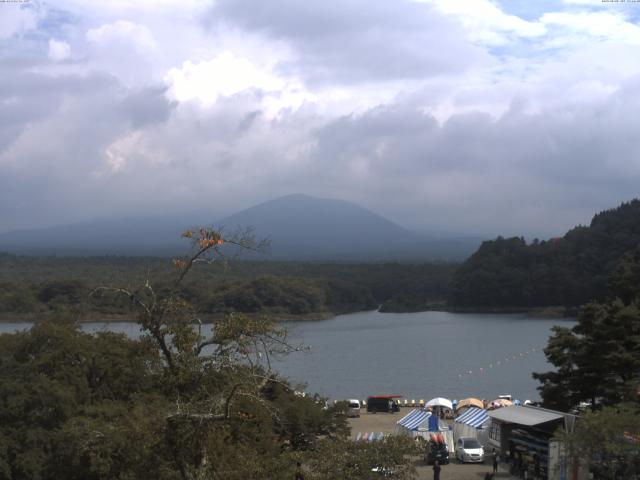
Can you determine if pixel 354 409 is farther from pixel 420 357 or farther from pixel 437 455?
pixel 420 357

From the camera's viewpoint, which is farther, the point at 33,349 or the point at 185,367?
the point at 33,349

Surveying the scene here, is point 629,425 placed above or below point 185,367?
below

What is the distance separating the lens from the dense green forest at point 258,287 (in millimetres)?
44000

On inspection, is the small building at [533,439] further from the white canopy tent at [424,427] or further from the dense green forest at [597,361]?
the white canopy tent at [424,427]

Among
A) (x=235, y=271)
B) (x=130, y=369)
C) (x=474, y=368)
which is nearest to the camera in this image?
(x=130, y=369)

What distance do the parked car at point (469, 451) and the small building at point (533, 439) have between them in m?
0.26

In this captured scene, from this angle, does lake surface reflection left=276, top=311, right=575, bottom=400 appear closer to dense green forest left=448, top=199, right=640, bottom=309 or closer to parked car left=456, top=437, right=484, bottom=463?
dense green forest left=448, top=199, right=640, bottom=309

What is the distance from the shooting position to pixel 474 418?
1518 centimetres

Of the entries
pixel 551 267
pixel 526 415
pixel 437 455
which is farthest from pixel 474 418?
pixel 551 267

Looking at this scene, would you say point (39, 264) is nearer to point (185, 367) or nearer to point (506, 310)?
point (506, 310)

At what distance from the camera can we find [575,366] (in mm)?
14711

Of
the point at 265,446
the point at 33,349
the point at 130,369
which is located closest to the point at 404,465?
the point at 265,446

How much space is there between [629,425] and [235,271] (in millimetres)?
56913

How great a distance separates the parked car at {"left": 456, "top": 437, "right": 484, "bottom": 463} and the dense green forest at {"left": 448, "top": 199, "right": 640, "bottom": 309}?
3777cm
